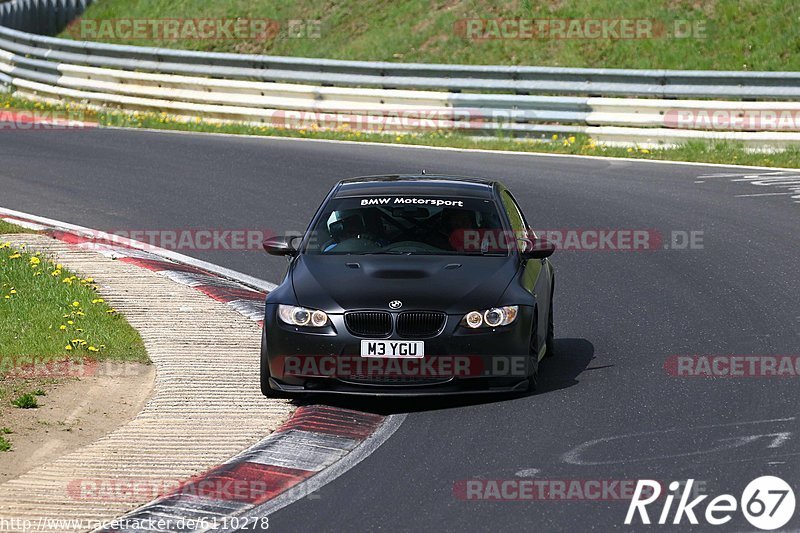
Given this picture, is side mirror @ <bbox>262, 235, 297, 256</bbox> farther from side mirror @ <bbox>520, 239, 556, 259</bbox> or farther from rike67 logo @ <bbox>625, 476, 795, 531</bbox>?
rike67 logo @ <bbox>625, 476, 795, 531</bbox>

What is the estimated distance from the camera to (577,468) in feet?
25.3

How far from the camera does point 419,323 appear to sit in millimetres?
9141

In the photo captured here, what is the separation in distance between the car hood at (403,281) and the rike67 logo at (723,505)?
2266mm

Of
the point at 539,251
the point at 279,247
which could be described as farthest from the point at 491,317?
the point at 279,247

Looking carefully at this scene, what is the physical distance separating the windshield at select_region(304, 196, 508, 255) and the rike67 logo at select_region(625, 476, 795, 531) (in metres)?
3.19

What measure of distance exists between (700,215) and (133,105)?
44.5ft

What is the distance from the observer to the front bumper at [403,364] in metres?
9.05

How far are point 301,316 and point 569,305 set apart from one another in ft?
12.3

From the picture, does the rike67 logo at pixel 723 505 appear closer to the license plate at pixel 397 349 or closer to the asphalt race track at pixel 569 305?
the asphalt race track at pixel 569 305

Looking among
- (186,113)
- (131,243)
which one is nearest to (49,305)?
(131,243)

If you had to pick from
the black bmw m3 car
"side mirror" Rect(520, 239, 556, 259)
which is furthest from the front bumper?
"side mirror" Rect(520, 239, 556, 259)

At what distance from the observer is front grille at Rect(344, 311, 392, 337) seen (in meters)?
9.12

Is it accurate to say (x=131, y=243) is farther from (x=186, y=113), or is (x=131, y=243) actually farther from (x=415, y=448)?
(x=186, y=113)

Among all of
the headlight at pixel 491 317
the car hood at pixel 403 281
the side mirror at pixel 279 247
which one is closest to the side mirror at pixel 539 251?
the car hood at pixel 403 281
